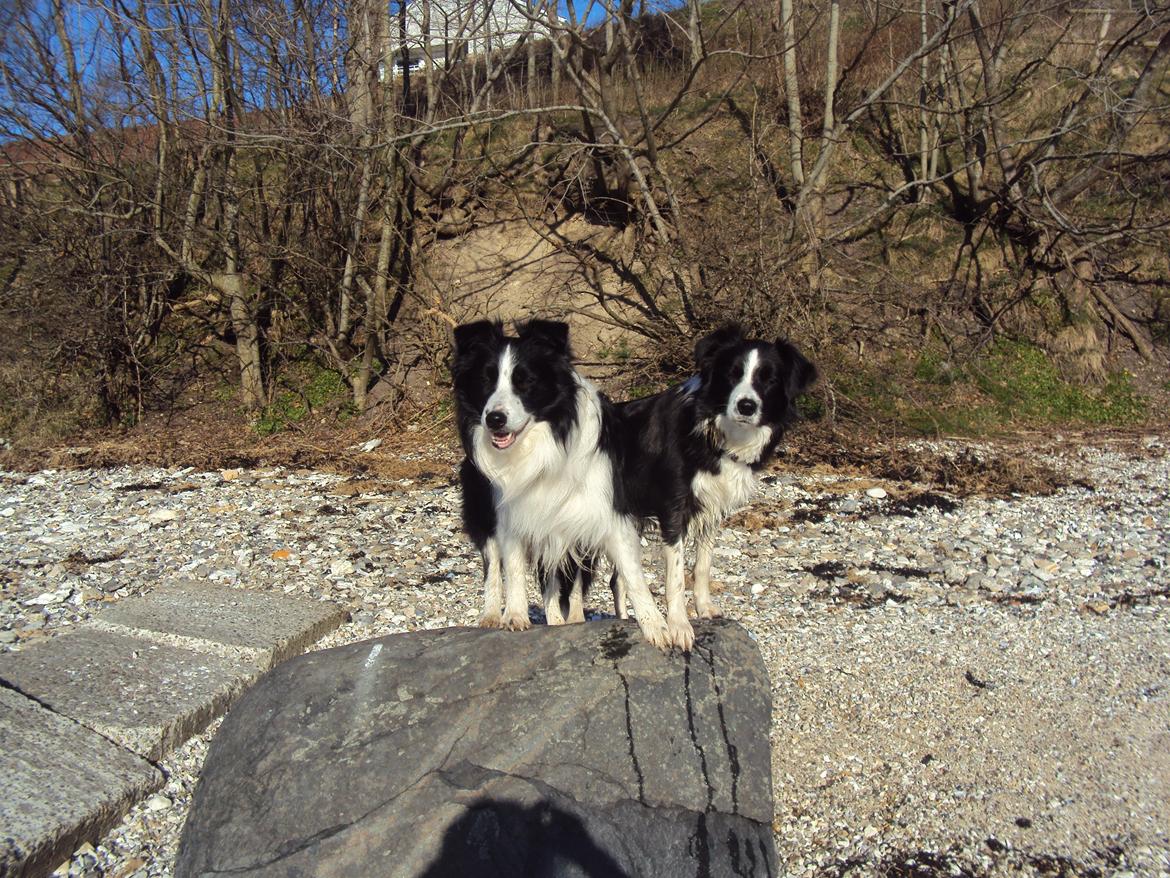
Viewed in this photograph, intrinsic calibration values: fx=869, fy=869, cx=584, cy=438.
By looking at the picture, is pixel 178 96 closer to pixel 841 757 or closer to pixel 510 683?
pixel 510 683

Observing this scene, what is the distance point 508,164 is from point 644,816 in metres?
12.6

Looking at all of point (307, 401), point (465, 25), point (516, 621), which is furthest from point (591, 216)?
point (516, 621)

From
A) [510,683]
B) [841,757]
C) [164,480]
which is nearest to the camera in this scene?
[510,683]

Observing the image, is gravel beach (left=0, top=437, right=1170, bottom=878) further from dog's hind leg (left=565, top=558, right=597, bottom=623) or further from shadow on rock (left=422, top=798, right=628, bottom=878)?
dog's hind leg (left=565, top=558, right=597, bottom=623)

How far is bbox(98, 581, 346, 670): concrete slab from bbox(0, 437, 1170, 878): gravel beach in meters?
0.24

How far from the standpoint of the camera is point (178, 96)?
12.1m

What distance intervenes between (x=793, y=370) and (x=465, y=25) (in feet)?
25.3

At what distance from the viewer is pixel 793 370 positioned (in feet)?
17.4

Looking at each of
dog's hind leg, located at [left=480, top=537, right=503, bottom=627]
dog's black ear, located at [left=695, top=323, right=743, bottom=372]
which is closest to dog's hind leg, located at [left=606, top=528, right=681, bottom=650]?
dog's hind leg, located at [left=480, top=537, right=503, bottom=627]

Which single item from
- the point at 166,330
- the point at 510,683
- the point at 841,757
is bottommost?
the point at 841,757

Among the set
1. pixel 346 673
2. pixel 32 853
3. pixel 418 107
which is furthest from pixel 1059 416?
pixel 32 853

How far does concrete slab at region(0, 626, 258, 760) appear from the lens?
436 centimetres

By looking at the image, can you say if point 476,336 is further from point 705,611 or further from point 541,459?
point 705,611

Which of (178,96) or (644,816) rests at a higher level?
(178,96)
